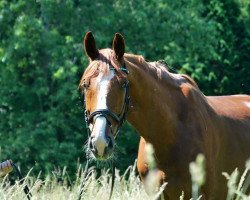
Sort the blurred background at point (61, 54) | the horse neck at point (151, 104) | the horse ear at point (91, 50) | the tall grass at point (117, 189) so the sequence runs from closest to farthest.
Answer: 1. the tall grass at point (117, 189)
2. the horse ear at point (91, 50)
3. the horse neck at point (151, 104)
4. the blurred background at point (61, 54)

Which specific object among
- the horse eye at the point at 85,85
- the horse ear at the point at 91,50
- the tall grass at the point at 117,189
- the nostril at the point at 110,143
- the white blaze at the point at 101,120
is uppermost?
the horse ear at the point at 91,50

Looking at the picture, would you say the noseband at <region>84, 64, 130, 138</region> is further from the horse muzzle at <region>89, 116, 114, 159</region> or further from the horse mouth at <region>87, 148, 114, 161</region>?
the horse mouth at <region>87, 148, 114, 161</region>

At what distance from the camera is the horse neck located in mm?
5402

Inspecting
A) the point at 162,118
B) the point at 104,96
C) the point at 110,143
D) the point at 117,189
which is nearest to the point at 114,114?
the point at 104,96

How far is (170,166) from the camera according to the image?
5.49m

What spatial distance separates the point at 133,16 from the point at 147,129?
15268 millimetres

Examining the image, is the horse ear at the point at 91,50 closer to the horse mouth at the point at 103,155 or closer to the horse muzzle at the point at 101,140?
the horse muzzle at the point at 101,140

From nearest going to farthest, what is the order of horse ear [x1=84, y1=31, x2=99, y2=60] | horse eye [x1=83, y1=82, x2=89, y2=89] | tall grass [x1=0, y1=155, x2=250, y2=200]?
tall grass [x1=0, y1=155, x2=250, y2=200]
horse eye [x1=83, y1=82, x2=89, y2=89]
horse ear [x1=84, y1=31, x2=99, y2=60]

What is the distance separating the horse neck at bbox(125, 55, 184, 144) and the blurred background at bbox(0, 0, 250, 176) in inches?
494

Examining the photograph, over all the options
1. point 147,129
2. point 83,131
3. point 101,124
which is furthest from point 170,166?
point 83,131

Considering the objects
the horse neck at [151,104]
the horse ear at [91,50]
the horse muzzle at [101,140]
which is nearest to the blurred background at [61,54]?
the horse neck at [151,104]

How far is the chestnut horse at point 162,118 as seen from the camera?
490 centimetres

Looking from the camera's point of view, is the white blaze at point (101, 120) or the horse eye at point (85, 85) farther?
the horse eye at point (85, 85)

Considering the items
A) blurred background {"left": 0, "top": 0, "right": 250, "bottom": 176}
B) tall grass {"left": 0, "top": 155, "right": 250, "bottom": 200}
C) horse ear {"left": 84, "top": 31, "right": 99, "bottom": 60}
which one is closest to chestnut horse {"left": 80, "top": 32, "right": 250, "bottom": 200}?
horse ear {"left": 84, "top": 31, "right": 99, "bottom": 60}
